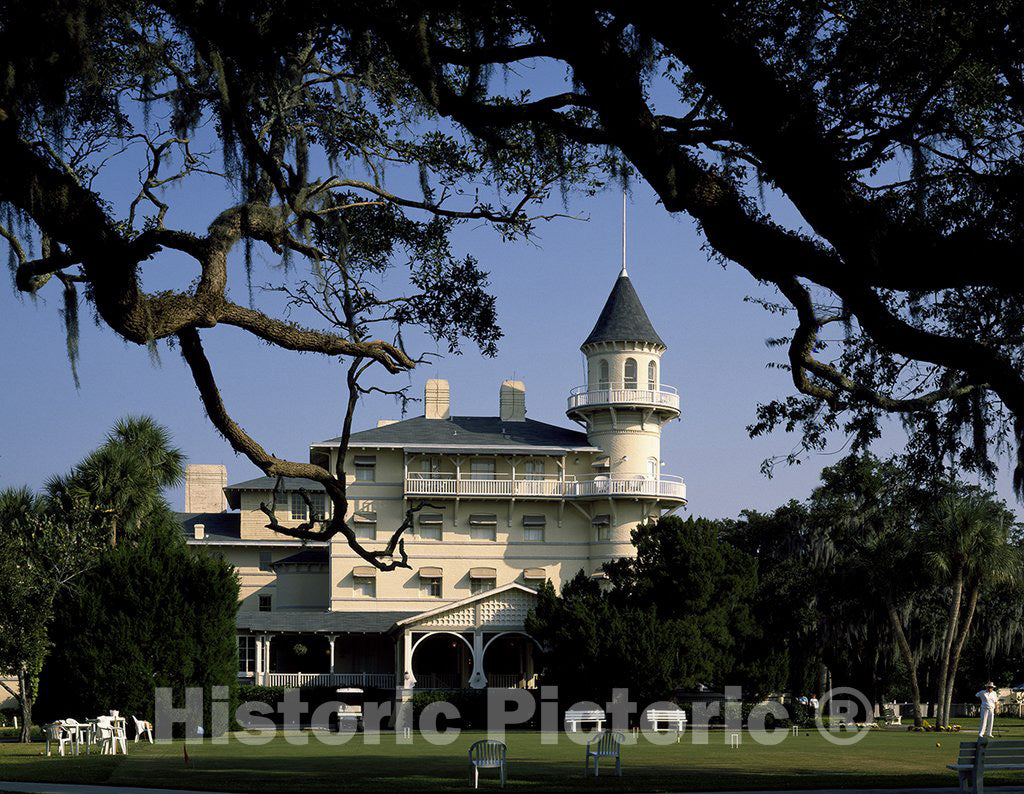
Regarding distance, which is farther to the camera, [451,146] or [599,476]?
[599,476]

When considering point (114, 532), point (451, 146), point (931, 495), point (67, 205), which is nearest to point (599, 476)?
point (114, 532)

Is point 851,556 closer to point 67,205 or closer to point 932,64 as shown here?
point 932,64

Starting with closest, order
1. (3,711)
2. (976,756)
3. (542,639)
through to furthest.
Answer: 1. (976,756)
2. (542,639)
3. (3,711)

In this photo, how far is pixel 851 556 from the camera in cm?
5281

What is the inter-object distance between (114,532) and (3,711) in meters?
12.8

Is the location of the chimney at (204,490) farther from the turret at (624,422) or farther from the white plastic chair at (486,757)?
the white plastic chair at (486,757)

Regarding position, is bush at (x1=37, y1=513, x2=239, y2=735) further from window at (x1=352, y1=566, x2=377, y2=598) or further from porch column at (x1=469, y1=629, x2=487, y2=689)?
window at (x1=352, y1=566, x2=377, y2=598)

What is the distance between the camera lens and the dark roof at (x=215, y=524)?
65188 millimetres

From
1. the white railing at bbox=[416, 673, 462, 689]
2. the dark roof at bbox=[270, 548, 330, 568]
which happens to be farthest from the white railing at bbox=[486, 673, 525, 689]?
the dark roof at bbox=[270, 548, 330, 568]

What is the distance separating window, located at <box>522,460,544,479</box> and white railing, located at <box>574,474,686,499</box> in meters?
1.89

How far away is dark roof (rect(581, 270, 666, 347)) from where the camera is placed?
62438mm

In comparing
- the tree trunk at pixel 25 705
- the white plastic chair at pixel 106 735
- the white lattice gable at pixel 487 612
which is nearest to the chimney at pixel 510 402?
the white lattice gable at pixel 487 612

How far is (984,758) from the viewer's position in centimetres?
1517

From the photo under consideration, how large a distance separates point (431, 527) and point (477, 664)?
11282mm
